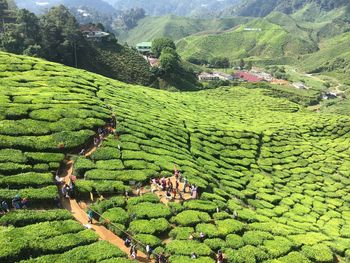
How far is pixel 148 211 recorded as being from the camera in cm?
3591

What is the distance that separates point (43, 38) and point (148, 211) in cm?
9634

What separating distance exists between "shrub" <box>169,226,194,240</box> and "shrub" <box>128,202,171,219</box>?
81.8 inches

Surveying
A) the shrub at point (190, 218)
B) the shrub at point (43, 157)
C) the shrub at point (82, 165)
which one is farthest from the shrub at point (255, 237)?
the shrub at point (43, 157)

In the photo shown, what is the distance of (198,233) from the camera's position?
1371 inches

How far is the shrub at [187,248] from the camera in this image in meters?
31.7

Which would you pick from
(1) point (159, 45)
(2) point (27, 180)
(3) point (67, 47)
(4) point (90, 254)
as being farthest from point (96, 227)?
(1) point (159, 45)

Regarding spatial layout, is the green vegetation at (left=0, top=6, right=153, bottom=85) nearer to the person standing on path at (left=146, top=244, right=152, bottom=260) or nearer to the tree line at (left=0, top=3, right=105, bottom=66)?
the tree line at (left=0, top=3, right=105, bottom=66)

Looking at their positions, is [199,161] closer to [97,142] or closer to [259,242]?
[97,142]

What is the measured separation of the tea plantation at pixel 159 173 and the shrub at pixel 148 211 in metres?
0.11

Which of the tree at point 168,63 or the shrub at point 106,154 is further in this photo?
the tree at point 168,63

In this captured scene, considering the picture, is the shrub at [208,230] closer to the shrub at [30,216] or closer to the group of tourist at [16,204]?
the shrub at [30,216]

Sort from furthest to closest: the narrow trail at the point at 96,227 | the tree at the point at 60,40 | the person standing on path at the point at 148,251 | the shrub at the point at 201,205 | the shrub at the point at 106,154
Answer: the tree at the point at 60,40 → the shrub at the point at 106,154 → the shrub at the point at 201,205 → the narrow trail at the point at 96,227 → the person standing on path at the point at 148,251

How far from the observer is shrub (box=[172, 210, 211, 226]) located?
36.1m

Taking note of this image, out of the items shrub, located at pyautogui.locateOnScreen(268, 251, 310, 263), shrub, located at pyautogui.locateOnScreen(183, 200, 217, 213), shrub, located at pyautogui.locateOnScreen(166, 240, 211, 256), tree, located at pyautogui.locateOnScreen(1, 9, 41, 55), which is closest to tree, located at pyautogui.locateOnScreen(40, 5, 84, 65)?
tree, located at pyautogui.locateOnScreen(1, 9, 41, 55)
